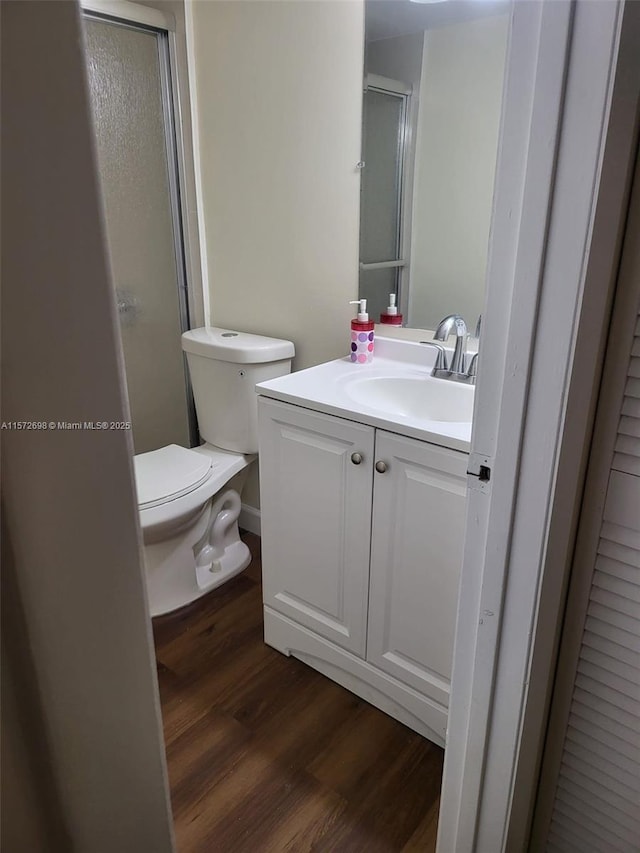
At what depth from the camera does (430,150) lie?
1.60 m

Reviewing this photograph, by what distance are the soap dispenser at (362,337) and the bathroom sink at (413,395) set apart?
13cm

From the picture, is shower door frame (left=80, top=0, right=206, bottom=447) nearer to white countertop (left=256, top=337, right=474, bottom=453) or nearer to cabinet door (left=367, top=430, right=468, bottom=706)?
white countertop (left=256, top=337, right=474, bottom=453)

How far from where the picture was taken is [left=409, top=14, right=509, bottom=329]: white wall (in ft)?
4.83

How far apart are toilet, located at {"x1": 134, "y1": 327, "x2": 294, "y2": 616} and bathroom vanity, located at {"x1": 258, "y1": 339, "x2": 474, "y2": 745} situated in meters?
0.30

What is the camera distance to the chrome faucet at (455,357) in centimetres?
157

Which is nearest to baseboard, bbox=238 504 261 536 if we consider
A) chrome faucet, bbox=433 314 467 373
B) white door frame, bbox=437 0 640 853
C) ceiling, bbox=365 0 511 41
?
chrome faucet, bbox=433 314 467 373

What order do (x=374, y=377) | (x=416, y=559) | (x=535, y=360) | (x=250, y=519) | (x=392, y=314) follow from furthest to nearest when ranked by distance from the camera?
1. (x=250, y=519)
2. (x=392, y=314)
3. (x=374, y=377)
4. (x=416, y=559)
5. (x=535, y=360)

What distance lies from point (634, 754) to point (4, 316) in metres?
0.97

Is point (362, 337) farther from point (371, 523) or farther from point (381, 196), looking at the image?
point (371, 523)

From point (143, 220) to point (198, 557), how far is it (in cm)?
120

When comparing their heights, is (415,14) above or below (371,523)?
above

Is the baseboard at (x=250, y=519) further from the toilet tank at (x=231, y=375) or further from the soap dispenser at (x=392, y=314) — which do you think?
the soap dispenser at (x=392, y=314)

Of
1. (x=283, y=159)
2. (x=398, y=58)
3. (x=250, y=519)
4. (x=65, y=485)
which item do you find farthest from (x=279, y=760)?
(x=398, y=58)

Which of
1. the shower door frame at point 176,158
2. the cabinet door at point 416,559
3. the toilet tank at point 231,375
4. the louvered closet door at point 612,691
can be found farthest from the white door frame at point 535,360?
the shower door frame at point 176,158
